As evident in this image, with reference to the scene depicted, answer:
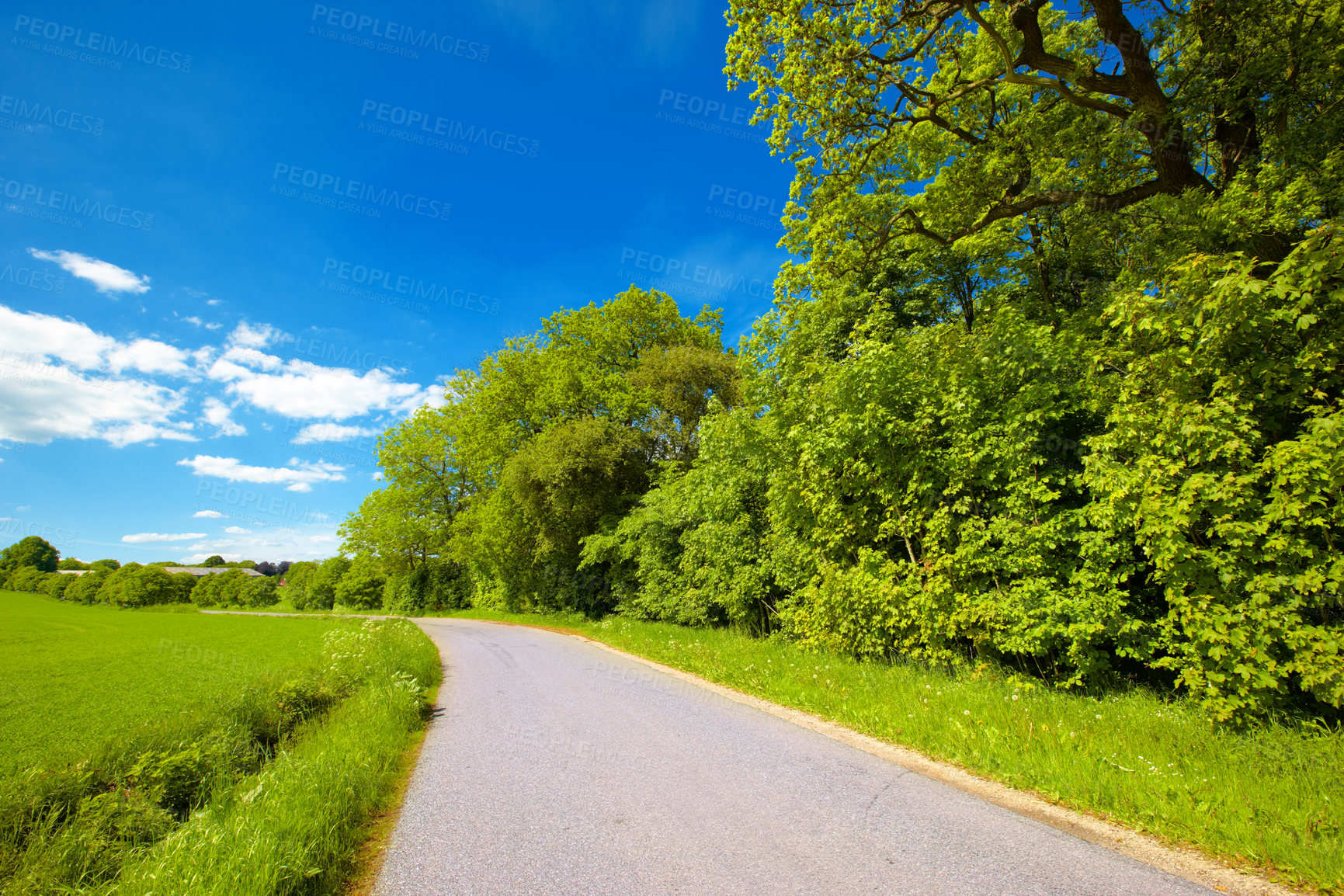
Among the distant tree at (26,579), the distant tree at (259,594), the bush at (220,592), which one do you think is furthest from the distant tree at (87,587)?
the distant tree at (259,594)

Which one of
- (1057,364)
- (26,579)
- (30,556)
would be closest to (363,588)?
(26,579)

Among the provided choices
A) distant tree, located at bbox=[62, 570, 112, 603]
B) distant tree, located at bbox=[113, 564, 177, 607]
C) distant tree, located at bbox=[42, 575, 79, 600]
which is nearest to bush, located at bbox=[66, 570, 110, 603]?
distant tree, located at bbox=[62, 570, 112, 603]

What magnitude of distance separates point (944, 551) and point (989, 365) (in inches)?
124

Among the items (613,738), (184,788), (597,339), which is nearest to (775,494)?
(613,738)

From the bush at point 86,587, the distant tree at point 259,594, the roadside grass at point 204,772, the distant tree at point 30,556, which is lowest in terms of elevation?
the distant tree at point 259,594

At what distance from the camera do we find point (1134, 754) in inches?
183

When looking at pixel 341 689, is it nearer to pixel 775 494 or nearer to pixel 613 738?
pixel 613 738

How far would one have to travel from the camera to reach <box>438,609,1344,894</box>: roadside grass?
11.3ft

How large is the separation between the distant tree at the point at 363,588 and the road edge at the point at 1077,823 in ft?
161

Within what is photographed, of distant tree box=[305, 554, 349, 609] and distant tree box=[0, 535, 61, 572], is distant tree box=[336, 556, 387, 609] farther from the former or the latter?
distant tree box=[0, 535, 61, 572]

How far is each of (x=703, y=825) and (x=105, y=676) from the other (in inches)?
514

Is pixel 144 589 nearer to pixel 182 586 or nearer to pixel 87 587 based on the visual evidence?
pixel 87 587

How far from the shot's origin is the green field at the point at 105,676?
6.56 meters

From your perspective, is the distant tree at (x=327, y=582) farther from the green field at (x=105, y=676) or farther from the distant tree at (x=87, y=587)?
the green field at (x=105, y=676)
